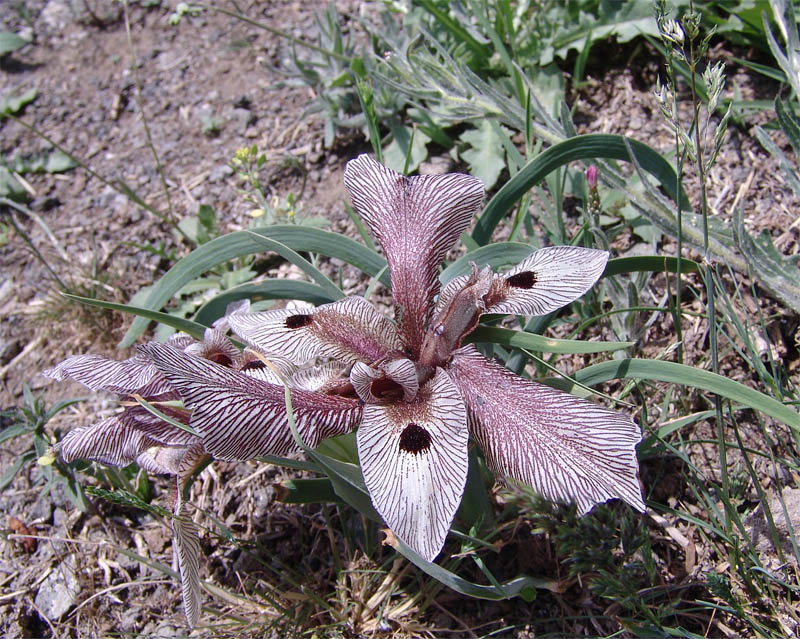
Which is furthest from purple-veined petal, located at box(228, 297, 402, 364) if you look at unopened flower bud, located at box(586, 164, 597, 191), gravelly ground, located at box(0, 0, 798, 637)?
unopened flower bud, located at box(586, 164, 597, 191)

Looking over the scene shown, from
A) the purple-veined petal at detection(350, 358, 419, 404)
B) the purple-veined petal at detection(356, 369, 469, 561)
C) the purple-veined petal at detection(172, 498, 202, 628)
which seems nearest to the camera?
the purple-veined petal at detection(356, 369, 469, 561)

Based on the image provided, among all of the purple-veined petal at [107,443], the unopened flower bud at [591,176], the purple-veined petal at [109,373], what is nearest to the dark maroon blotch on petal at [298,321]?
the purple-veined petal at [109,373]

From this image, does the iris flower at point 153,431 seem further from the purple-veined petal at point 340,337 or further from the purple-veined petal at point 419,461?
the purple-veined petal at point 419,461

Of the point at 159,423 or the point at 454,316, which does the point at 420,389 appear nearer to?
the point at 454,316

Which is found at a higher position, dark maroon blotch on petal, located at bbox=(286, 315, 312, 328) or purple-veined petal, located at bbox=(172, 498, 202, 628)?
dark maroon blotch on petal, located at bbox=(286, 315, 312, 328)

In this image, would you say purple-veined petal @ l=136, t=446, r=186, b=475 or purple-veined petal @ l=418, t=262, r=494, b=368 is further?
purple-veined petal @ l=136, t=446, r=186, b=475

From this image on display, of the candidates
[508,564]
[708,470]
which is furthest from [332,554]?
[708,470]

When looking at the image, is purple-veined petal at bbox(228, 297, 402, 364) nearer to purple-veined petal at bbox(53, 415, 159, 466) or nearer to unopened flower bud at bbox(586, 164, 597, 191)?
purple-veined petal at bbox(53, 415, 159, 466)

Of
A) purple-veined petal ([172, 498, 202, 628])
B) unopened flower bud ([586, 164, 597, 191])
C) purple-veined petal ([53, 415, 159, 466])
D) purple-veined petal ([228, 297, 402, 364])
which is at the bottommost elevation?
purple-veined petal ([172, 498, 202, 628])
